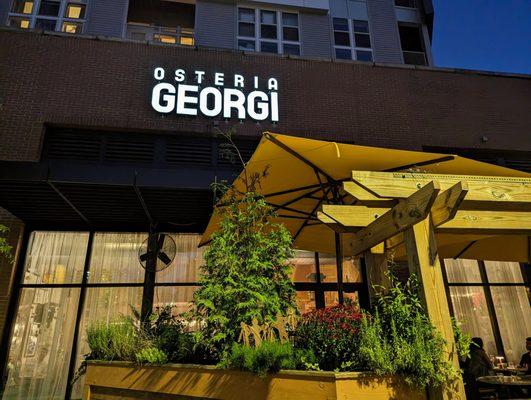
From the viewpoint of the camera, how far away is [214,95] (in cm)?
937

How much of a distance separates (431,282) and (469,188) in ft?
3.36

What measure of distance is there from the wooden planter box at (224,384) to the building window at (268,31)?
438 inches

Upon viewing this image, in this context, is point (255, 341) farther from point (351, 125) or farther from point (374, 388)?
point (351, 125)

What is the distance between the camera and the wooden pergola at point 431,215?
3.17 meters

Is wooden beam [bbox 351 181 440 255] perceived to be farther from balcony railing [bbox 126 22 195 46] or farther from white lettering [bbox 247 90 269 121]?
balcony railing [bbox 126 22 195 46]

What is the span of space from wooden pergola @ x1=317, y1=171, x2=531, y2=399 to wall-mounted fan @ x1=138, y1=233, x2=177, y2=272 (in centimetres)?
544

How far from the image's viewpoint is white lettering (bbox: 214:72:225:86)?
9.52m

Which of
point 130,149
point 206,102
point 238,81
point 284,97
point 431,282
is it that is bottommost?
point 431,282

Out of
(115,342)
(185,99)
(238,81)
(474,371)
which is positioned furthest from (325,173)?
(238,81)

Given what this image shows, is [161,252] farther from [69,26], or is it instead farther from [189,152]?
[69,26]

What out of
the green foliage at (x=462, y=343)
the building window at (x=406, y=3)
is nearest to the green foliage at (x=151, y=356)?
the green foliage at (x=462, y=343)

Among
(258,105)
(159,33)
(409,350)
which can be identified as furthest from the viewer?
(159,33)

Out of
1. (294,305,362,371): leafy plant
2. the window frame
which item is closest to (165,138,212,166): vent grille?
(294,305,362,371): leafy plant

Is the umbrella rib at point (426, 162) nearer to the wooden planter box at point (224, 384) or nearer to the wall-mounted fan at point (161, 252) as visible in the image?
the wooden planter box at point (224, 384)
